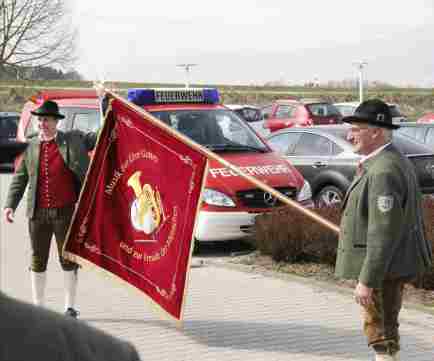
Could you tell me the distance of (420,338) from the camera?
6.40m

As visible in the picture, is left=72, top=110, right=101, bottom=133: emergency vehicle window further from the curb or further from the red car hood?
the curb

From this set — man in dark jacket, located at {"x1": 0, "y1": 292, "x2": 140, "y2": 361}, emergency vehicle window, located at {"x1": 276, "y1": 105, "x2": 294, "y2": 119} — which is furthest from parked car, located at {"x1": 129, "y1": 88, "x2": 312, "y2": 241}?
emergency vehicle window, located at {"x1": 276, "y1": 105, "x2": 294, "y2": 119}

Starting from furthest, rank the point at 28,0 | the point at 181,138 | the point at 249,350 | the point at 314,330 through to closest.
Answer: the point at 28,0 < the point at 314,330 < the point at 249,350 < the point at 181,138

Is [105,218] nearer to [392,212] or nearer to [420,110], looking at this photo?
[392,212]

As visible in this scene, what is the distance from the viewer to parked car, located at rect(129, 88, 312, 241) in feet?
33.6

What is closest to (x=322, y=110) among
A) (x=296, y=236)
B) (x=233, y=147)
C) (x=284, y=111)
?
(x=284, y=111)

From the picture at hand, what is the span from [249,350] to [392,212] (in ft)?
6.46

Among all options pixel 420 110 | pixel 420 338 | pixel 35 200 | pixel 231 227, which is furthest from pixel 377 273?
pixel 420 110

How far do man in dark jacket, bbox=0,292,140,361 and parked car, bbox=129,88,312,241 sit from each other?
8917 millimetres

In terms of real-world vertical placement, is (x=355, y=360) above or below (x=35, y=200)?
below

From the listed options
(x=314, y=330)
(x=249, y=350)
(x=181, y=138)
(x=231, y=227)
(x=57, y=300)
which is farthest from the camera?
(x=231, y=227)

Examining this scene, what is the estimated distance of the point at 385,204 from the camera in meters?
4.60

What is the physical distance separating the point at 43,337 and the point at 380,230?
3747 millimetres

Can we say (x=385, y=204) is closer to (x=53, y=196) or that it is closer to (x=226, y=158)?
(x=53, y=196)
